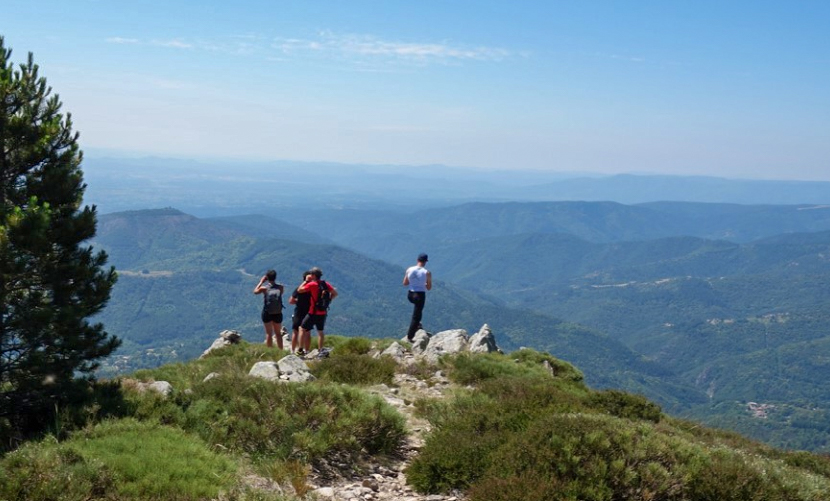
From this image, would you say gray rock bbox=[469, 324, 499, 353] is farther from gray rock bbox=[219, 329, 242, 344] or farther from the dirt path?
gray rock bbox=[219, 329, 242, 344]

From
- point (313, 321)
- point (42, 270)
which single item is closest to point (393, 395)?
point (313, 321)

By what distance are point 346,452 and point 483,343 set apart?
11.4 metres

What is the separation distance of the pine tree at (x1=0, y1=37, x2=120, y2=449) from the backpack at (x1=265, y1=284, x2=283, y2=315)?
7.47 m

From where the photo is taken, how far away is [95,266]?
949 centimetres

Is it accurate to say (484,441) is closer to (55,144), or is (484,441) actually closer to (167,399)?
(167,399)

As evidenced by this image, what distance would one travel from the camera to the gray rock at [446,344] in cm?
1814

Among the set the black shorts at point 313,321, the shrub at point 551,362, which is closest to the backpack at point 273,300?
the black shorts at point 313,321

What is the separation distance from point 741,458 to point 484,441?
14.3 feet

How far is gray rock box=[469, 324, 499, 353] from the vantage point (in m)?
19.1

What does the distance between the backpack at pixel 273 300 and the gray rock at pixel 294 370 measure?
373 cm

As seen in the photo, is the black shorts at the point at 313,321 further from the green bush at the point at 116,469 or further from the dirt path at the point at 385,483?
the green bush at the point at 116,469

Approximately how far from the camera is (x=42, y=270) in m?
8.80

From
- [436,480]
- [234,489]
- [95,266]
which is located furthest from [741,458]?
[95,266]

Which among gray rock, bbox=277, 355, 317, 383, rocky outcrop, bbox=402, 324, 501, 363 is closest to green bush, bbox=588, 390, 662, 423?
rocky outcrop, bbox=402, 324, 501, 363
